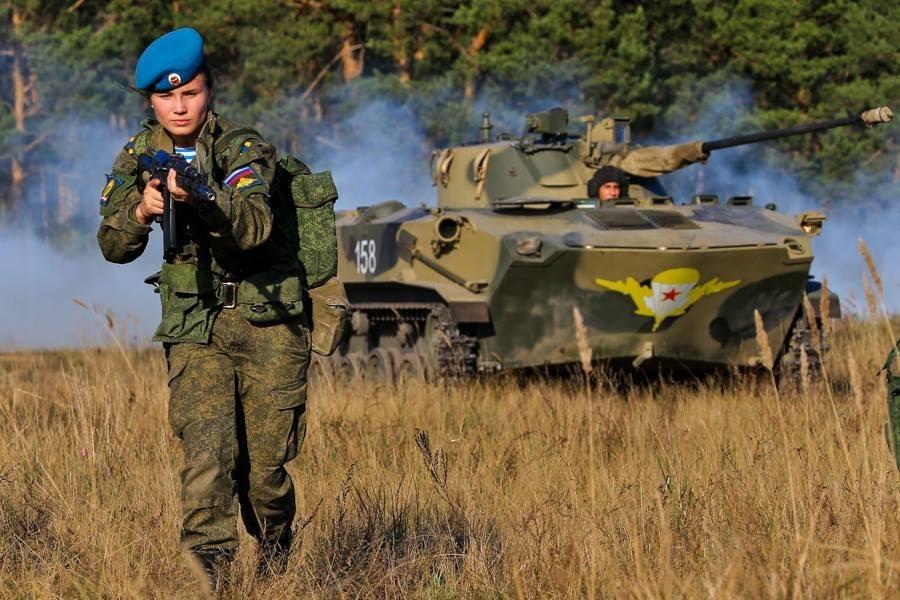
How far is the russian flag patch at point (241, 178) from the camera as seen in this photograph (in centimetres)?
468

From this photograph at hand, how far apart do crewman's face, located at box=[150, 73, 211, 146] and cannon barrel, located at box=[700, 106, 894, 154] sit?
5.36 meters

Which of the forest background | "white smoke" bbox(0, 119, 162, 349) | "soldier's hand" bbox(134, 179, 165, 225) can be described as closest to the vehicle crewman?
"soldier's hand" bbox(134, 179, 165, 225)

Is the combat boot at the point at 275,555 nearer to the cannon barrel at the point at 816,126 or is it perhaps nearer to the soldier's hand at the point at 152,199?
the soldier's hand at the point at 152,199

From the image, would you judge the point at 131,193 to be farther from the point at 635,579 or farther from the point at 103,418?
the point at 103,418

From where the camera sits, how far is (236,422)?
489cm

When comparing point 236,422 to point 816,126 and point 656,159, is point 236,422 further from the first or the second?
point 656,159

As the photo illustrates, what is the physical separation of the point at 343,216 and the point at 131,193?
9626 millimetres

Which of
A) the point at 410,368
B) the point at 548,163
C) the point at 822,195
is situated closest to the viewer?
the point at 410,368

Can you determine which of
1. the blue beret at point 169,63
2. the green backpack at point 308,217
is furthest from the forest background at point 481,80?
the blue beret at point 169,63

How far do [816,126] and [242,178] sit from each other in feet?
22.1

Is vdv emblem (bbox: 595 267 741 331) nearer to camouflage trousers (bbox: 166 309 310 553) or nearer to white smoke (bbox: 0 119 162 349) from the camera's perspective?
camouflage trousers (bbox: 166 309 310 553)

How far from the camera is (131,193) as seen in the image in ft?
15.6

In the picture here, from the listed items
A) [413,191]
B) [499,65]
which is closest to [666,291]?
[413,191]

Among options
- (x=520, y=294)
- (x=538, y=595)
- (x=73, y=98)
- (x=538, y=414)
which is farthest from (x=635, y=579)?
(x=73, y=98)
